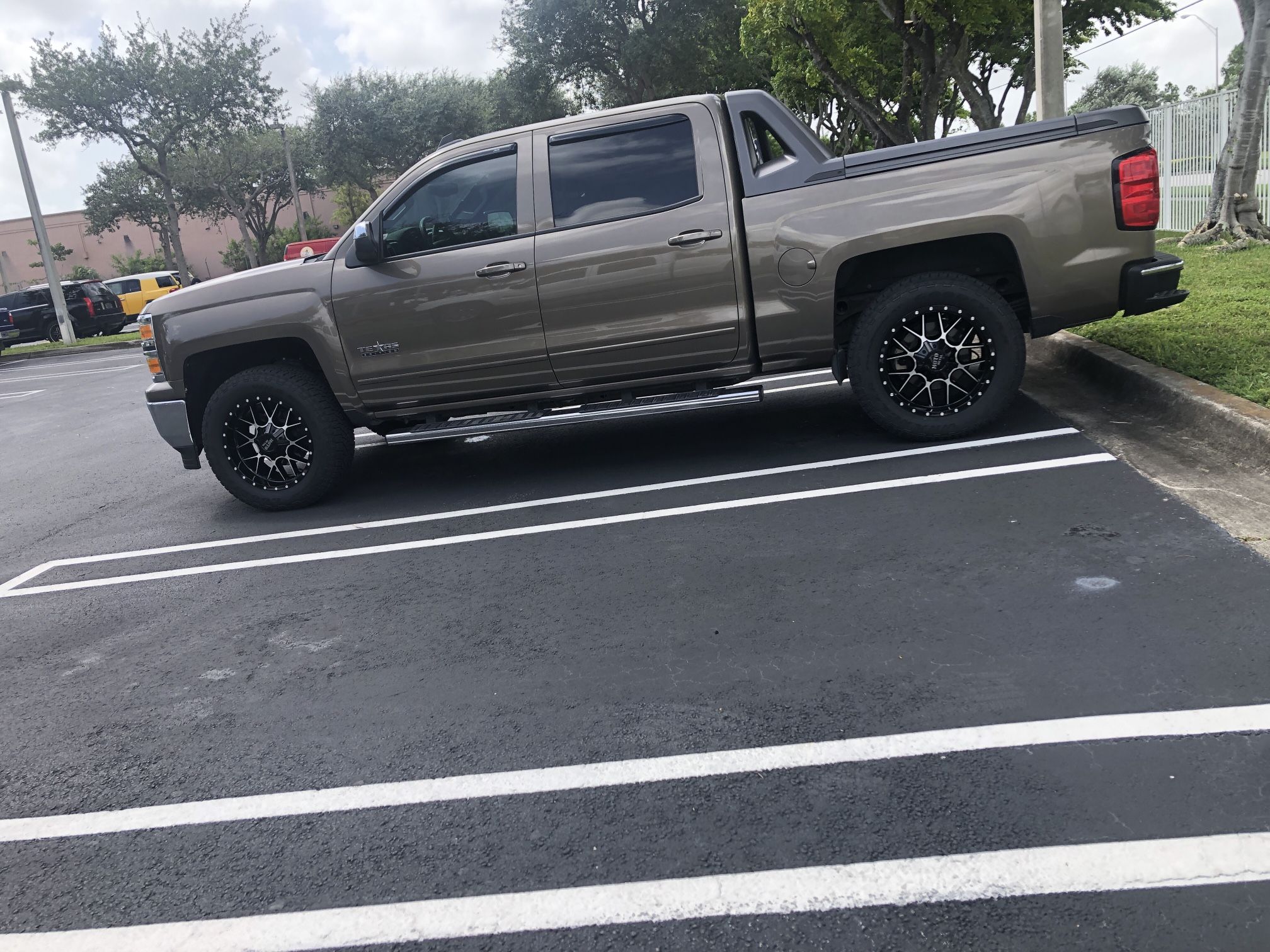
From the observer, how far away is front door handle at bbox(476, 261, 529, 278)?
19.2 ft

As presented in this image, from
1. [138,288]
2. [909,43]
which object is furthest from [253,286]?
[138,288]

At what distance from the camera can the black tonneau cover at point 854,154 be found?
538 centimetres

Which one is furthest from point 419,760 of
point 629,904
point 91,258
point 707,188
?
point 91,258

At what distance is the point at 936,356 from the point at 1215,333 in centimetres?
251

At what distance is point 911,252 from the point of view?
5.80 meters

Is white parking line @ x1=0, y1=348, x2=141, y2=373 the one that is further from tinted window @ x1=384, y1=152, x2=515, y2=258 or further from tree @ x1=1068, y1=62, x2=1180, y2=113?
tree @ x1=1068, y1=62, x2=1180, y2=113

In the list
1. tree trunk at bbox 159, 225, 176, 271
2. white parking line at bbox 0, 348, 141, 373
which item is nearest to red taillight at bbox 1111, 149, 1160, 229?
white parking line at bbox 0, 348, 141, 373

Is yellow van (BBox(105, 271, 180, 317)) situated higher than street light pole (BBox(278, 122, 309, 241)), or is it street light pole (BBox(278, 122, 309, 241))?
street light pole (BBox(278, 122, 309, 241))

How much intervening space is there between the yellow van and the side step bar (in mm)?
27127

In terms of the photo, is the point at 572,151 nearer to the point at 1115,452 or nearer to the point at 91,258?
the point at 1115,452

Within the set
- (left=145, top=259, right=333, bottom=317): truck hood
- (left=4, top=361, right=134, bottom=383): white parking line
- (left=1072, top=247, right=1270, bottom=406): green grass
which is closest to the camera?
(left=1072, top=247, right=1270, bottom=406): green grass

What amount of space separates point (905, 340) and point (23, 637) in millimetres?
4808

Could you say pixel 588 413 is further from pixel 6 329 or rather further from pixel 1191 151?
pixel 6 329

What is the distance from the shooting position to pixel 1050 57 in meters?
9.97
